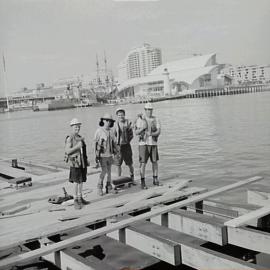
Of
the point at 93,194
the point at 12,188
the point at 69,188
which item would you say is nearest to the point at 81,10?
the point at 93,194

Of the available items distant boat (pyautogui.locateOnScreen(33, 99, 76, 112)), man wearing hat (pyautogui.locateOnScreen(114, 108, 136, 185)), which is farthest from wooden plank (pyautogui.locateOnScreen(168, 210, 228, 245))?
distant boat (pyautogui.locateOnScreen(33, 99, 76, 112))

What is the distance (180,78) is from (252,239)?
387 ft

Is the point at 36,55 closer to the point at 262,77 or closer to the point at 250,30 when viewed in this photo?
the point at 250,30

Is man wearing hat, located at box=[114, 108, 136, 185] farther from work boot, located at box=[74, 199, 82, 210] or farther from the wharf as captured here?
work boot, located at box=[74, 199, 82, 210]

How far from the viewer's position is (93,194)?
6.74 metres

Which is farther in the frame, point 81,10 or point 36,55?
point 36,55

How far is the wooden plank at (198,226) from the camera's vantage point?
4438 mm

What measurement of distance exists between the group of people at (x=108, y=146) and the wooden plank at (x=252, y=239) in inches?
96.5

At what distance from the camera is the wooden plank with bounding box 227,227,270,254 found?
13.5 feet

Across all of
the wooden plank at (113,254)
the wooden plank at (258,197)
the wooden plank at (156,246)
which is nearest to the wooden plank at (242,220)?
the wooden plank at (156,246)

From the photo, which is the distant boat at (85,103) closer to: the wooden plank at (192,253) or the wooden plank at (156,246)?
the wooden plank at (156,246)

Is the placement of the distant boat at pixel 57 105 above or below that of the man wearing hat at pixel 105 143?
above

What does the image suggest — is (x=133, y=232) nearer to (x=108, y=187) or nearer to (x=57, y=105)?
(x=108, y=187)

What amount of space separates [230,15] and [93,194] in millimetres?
4297
